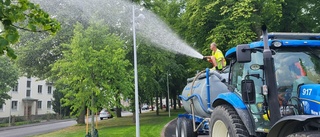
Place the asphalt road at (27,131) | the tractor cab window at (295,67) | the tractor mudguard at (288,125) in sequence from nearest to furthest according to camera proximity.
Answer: the tractor mudguard at (288,125), the tractor cab window at (295,67), the asphalt road at (27,131)

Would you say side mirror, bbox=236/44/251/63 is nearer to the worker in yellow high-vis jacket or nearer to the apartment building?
the worker in yellow high-vis jacket

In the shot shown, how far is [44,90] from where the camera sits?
5709 cm

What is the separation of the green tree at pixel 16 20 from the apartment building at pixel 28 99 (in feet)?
144

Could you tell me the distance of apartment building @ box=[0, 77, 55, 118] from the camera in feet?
155

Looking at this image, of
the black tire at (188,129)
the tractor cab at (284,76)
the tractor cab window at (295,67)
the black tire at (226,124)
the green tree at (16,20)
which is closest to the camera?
the green tree at (16,20)

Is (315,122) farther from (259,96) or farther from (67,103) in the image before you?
(67,103)

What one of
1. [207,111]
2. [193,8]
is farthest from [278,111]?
[193,8]

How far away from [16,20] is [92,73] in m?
9.46

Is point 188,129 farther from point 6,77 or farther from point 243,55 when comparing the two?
point 6,77

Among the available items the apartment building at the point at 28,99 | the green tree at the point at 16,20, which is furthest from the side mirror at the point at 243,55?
the apartment building at the point at 28,99

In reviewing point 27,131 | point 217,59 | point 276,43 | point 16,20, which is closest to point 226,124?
point 276,43

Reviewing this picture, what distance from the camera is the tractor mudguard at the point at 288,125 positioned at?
158 inches

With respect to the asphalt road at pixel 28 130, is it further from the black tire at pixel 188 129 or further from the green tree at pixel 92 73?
the black tire at pixel 188 129

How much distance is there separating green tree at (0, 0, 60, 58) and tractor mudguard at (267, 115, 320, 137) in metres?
3.63
